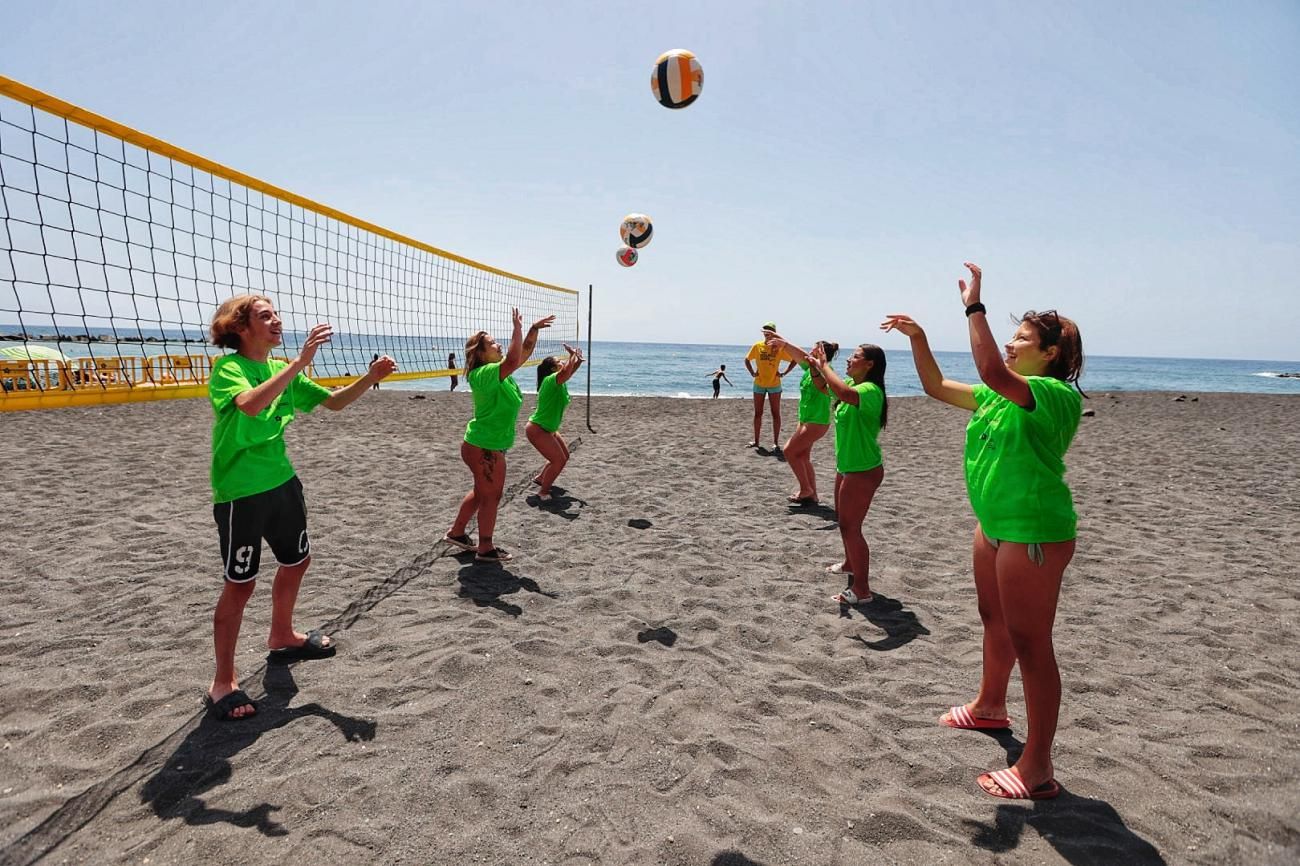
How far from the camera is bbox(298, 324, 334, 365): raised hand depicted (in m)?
2.56

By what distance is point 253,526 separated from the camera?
9.30ft

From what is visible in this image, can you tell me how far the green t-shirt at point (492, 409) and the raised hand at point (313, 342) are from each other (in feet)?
6.47

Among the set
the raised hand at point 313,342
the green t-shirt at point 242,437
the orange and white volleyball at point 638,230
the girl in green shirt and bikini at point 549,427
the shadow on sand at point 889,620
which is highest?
the orange and white volleyball at point 638,230

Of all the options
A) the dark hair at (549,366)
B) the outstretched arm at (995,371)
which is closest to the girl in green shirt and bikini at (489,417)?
the dark hair at (549,366)

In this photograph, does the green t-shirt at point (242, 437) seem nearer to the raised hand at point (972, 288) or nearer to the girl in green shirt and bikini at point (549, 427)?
the raised hand at point (972, 288)

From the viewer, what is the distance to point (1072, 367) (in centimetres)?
229

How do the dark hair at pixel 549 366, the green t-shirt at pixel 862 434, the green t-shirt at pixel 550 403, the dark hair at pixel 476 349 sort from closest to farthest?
the green t-shirt at pixel 862 434 → the dark hair at pixel 476 349 → the green t-shirt at pixel 550 403 → the dark hair at pixel 549 366

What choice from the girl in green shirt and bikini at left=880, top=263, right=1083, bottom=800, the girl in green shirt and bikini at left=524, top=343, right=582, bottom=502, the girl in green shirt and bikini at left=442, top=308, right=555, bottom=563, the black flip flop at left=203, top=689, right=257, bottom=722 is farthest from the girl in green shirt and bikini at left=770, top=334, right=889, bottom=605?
the girl in green shirt and bikini at left=524, top=343, right=582, bottom=502

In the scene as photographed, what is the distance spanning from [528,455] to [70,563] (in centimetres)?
568

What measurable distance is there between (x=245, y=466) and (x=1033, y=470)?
321 centimetres

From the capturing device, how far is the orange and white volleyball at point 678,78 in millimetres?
6777

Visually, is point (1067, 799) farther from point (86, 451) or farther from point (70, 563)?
point (86, 451)

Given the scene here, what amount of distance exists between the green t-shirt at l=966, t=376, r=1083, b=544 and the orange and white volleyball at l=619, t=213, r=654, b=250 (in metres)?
9.82

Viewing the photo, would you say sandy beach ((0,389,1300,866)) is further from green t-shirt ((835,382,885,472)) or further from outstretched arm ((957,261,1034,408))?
outstretched arm ((957,261,1034,408))
